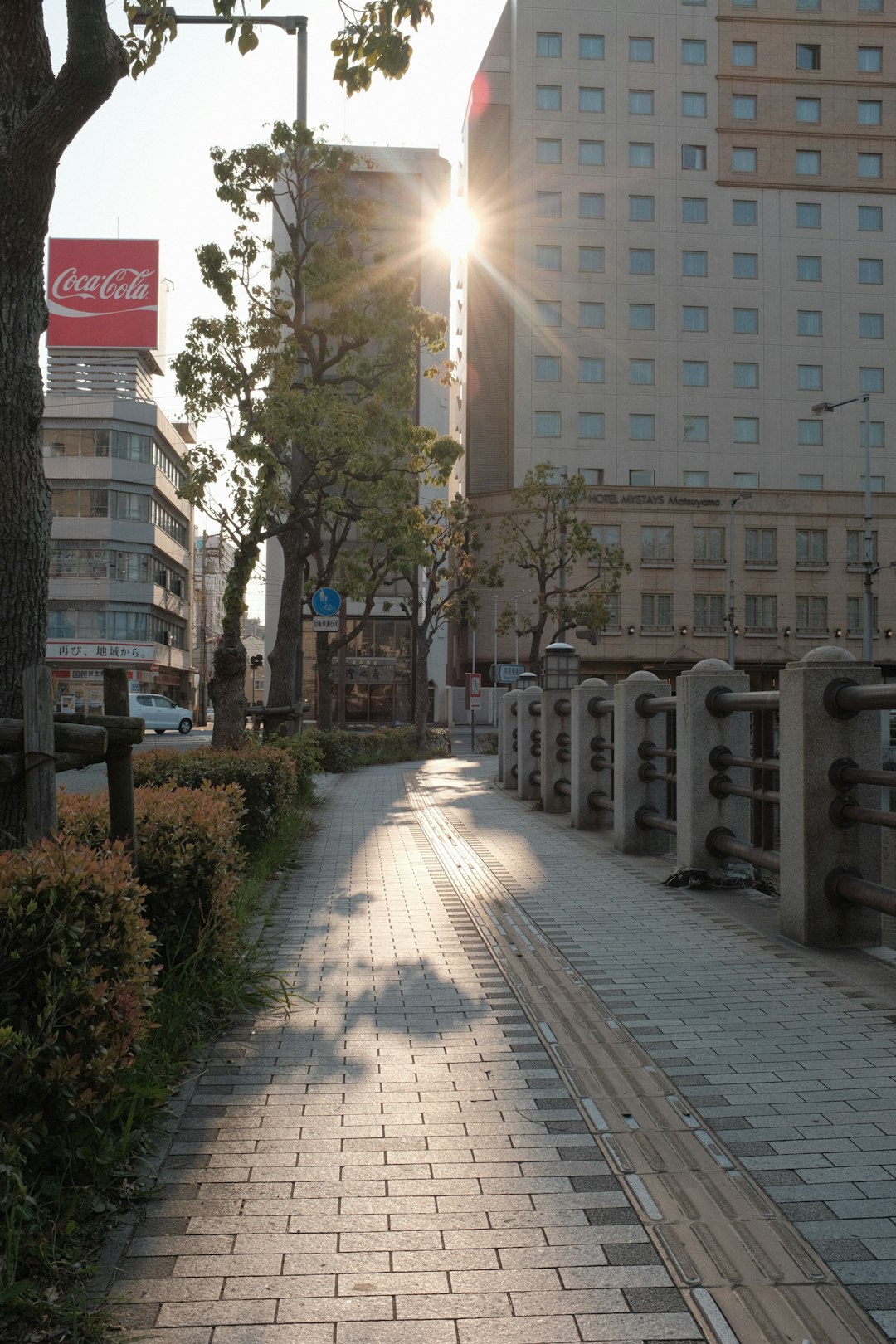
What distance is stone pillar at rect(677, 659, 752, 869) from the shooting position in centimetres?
873

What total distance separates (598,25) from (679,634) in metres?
31.2

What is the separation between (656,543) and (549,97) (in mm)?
23513

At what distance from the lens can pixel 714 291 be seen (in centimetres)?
6359

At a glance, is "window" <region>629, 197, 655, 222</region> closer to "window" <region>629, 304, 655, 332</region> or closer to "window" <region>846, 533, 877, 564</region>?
"window" <region>629, 304, 655, 332</region>

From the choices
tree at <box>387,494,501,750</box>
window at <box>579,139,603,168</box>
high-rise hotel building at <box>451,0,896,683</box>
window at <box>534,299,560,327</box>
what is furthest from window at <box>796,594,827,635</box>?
tree at <box>387,494,501,750</box>

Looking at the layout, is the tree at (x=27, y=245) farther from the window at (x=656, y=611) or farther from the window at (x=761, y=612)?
the window at (x=761, y=612)

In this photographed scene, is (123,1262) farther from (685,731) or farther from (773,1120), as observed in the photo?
(685,731)

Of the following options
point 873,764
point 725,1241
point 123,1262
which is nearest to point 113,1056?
point 123,1262

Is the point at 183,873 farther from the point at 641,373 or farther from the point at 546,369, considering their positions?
the point at 641,373

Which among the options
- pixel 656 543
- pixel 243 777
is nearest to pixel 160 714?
pixel 656 543

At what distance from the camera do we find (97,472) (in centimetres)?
6981

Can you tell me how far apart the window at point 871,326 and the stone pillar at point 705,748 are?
60.9 m

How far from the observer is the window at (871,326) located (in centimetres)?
6394

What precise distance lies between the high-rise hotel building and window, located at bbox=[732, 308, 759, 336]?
0.08 metres
